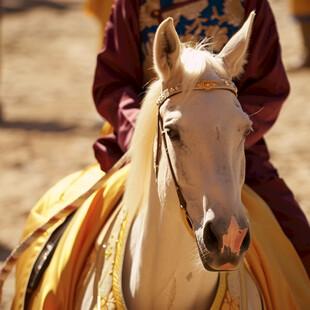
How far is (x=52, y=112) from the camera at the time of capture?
27.9 feet

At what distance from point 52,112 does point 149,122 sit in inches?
254

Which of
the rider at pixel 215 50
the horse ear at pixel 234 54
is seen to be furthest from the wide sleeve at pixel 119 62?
the horse ear at pixel 234 54

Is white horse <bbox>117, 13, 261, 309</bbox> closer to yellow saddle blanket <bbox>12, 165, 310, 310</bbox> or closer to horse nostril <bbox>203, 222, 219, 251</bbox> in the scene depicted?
horse nostril <bbox>203, 222, 219, 251</bbox>

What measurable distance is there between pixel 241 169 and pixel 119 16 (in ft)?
3.82

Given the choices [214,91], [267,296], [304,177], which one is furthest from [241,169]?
[304,177]

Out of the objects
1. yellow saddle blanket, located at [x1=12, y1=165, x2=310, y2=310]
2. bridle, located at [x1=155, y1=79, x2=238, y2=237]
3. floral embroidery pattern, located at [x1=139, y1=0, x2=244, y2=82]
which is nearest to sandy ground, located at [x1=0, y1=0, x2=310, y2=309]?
yellow saddle blanket, located at [x1=12, y1=165, x2=310, y2=310]

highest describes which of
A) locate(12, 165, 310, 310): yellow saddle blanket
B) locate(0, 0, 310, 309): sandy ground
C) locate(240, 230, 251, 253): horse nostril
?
locate(240, 230, 251, 253): horse nostril

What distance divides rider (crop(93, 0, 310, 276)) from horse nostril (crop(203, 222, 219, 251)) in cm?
95

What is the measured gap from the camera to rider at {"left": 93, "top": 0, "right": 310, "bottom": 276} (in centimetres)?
282

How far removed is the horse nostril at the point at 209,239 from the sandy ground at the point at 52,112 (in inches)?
94.0

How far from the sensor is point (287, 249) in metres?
2.75

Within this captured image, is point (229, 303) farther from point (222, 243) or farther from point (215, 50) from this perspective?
point (215, 50)

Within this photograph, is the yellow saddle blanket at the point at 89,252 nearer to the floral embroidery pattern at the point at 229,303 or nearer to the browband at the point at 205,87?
the floral embroidery pattern at the point at 229,303

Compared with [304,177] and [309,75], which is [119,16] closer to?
[304,177]
